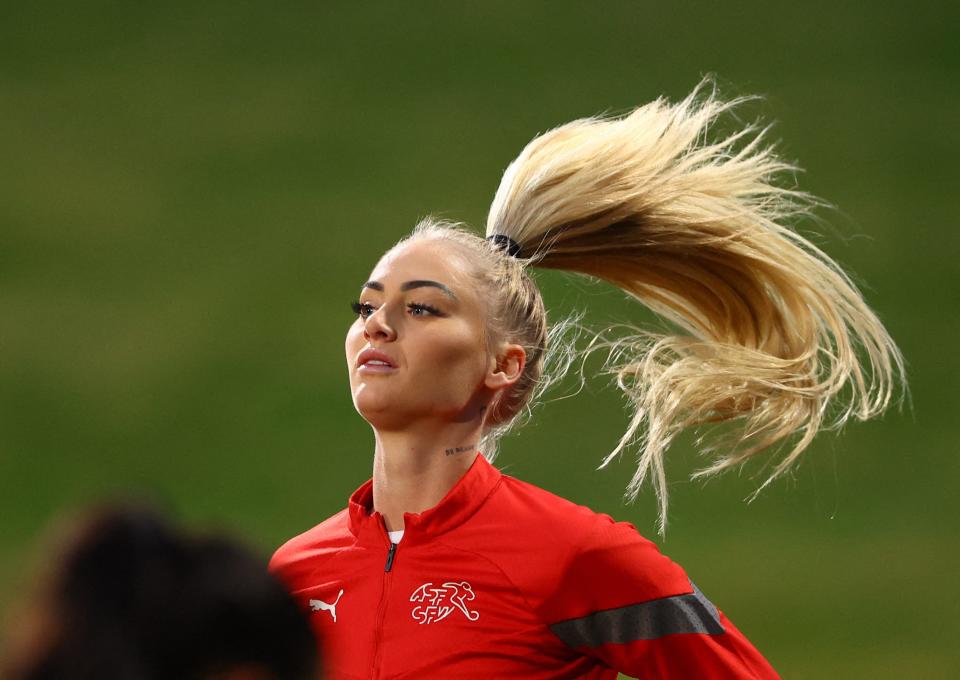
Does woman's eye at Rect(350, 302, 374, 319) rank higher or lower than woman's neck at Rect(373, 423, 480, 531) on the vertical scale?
higher

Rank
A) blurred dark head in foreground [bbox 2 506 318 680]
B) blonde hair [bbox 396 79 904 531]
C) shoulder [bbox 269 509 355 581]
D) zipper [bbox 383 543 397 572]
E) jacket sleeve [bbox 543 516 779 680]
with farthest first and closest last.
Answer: blonde hair [bbox 396 79 904 531] < shoulder [bbox 269 509 355 581] < zipper [bbox 383 543 397 572] < jacket sleeve [bbox 543 516 779 680] < blurred dark head in foreground [bbox 2 506 318 680]

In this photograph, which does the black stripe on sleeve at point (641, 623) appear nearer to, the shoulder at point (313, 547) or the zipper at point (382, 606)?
the zipper at point (382, 606)

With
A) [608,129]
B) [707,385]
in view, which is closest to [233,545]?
[707,385]

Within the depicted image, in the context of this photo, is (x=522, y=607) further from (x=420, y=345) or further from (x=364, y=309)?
(x=364, y=309)

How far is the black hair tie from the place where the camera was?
8.65ft

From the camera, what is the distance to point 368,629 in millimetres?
2283

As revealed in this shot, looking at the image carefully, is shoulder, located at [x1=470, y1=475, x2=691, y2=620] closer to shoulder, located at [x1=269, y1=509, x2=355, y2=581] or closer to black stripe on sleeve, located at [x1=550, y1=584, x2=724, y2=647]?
black stripe on sleeve, located at [x1=550, y1=584, x2=724, y2=647]

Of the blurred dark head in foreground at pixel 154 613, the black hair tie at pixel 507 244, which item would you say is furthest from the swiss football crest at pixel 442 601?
the blurred dark head in foreground at pixel 154 613

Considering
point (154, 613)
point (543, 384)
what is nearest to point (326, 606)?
point (543, 384)

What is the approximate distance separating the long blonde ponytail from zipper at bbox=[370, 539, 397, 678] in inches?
18.6

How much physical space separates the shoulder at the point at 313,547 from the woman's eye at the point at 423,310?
358mm

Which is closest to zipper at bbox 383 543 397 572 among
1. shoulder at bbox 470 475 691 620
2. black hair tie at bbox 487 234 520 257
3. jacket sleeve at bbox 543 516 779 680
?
shoulder at bbox 470 475 691 620

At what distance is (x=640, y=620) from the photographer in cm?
222

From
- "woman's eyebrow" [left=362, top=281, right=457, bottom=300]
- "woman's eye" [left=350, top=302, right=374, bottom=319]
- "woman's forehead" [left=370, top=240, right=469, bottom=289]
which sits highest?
"woman's forehead" [left=370, top=240, right=469, bottom=289]
